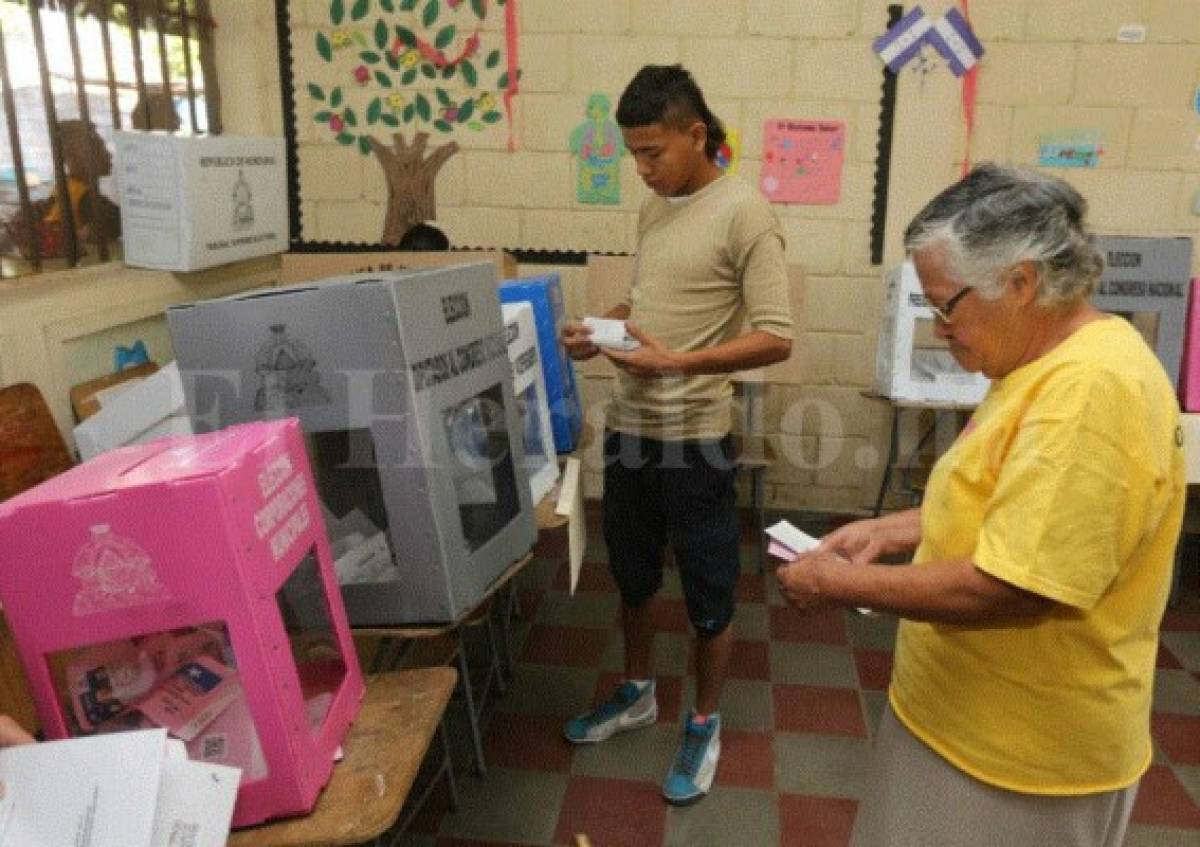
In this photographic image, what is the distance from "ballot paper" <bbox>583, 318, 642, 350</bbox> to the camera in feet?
6.03

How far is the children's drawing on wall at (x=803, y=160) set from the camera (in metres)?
3.23

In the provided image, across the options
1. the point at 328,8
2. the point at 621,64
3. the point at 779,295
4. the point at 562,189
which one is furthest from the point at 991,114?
the point at 328,8

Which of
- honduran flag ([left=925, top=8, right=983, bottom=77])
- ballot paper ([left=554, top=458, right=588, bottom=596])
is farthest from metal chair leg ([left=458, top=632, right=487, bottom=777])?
honduran flag ([left=925, top=8, right=983, bottom=77])

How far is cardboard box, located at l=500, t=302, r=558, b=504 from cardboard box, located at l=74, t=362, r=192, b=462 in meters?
0.73

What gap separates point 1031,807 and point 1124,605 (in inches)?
11.6

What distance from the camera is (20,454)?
77.0 inches

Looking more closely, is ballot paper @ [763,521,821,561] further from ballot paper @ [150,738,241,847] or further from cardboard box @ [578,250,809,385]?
cardboard box @ [578,250,809,385]

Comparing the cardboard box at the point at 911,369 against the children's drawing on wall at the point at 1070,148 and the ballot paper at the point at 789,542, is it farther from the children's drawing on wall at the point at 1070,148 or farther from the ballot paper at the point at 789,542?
the ballot paper at the point at 789,542

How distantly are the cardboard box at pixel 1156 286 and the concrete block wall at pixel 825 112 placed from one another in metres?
→ 0.30

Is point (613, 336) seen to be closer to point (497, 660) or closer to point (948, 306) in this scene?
point (948, 306)

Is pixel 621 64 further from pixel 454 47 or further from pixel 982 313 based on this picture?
pixel 982 313

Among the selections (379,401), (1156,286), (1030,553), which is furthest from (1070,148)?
(379,401)

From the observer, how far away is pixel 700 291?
6.17 ft

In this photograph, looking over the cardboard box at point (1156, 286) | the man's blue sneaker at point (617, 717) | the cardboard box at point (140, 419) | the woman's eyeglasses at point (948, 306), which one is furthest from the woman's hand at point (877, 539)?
the cardboard box at point (1156, 286)
